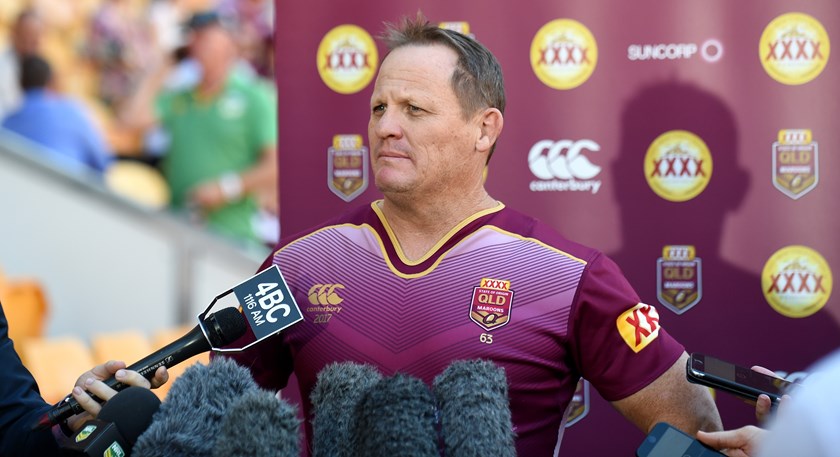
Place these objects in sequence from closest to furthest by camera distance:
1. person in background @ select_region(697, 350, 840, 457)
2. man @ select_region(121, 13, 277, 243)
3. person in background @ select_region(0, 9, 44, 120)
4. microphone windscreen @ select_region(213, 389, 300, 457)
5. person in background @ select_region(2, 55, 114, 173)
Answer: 1. person in background @ select_region(697, 350, 840, 457)
2. microphone windscreen @ select_region(213, 389, 300, 457)
3. man @ select_region(121, 13, 277, 243)
4. person in background @ select_region(2, 55, 114, 173)
5. person in background @ select_region(0, 9, 44, 120)

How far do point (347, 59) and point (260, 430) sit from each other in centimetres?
187

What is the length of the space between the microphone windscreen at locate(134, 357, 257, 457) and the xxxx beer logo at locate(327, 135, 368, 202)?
1.44 m

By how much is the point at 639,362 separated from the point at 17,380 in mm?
1532

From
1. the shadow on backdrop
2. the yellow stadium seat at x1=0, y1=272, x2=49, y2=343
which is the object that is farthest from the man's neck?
the yellow stadium seat at x1=0, y1=272, x2=49, y2=343

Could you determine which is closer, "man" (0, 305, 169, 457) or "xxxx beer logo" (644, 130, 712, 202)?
"man" (0, 305, 169, 457)

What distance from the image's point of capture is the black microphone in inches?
92.0

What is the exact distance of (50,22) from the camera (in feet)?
33.4

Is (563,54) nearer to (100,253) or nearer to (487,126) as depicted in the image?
(487,126)

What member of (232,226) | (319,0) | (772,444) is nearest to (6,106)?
(232,226)

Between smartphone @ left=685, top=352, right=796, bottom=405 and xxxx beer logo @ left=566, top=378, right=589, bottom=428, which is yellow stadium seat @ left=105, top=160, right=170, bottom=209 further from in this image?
smartphone @ left=685, top=352, right=796, bottom=405

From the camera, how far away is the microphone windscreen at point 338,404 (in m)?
2.19

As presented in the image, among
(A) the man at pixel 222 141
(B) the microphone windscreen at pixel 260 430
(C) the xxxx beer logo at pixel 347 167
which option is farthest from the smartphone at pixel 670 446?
(A) the man at pixel 222 141

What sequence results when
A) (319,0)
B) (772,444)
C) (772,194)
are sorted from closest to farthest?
(772,444), (772,194), (319,0)

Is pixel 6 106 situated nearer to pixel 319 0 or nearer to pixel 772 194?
pixel 319 0
